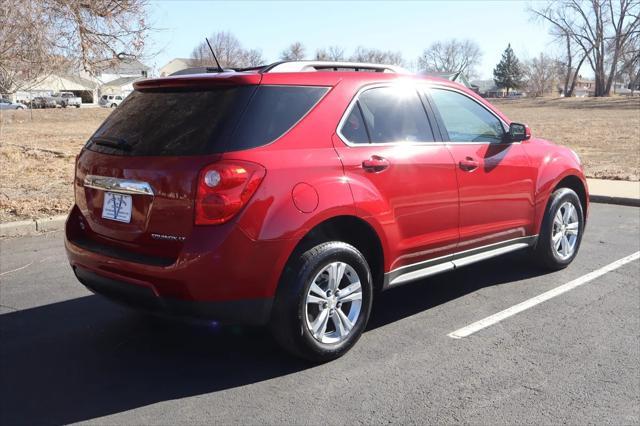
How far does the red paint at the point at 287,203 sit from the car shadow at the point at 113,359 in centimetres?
44

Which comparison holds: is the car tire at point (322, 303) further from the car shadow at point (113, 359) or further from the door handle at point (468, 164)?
the door handle at point (468, 164)

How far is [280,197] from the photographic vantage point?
3523mm

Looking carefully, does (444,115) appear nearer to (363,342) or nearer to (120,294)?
(363,342)

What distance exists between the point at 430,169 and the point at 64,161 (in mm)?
10652

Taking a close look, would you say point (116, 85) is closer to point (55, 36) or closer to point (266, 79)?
point (55, 36)

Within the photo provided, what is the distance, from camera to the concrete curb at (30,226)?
7.32m

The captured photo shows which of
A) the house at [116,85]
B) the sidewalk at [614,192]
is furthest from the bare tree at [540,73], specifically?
the sidewalk at [614,192]

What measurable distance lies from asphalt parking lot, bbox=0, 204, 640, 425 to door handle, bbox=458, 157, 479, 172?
1.10 meters

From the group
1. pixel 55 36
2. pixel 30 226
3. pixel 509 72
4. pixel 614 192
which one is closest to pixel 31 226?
pixel 30 226

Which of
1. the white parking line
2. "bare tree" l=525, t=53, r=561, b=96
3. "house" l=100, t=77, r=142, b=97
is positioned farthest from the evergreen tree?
the white parking line

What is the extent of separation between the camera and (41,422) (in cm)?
316

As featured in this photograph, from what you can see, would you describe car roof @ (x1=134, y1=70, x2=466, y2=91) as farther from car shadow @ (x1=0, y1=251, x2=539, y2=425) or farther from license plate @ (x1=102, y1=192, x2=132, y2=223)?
car shadow @ (x1=0, y1=251, x2=539, y2=425)

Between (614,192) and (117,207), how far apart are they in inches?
362

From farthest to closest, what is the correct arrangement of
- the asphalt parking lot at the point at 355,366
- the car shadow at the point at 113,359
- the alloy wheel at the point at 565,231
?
the alloy wheel at the point at 565,231 < the car shadow at the point at 113,359 < the asphalt parking lot at the point at 355,366
